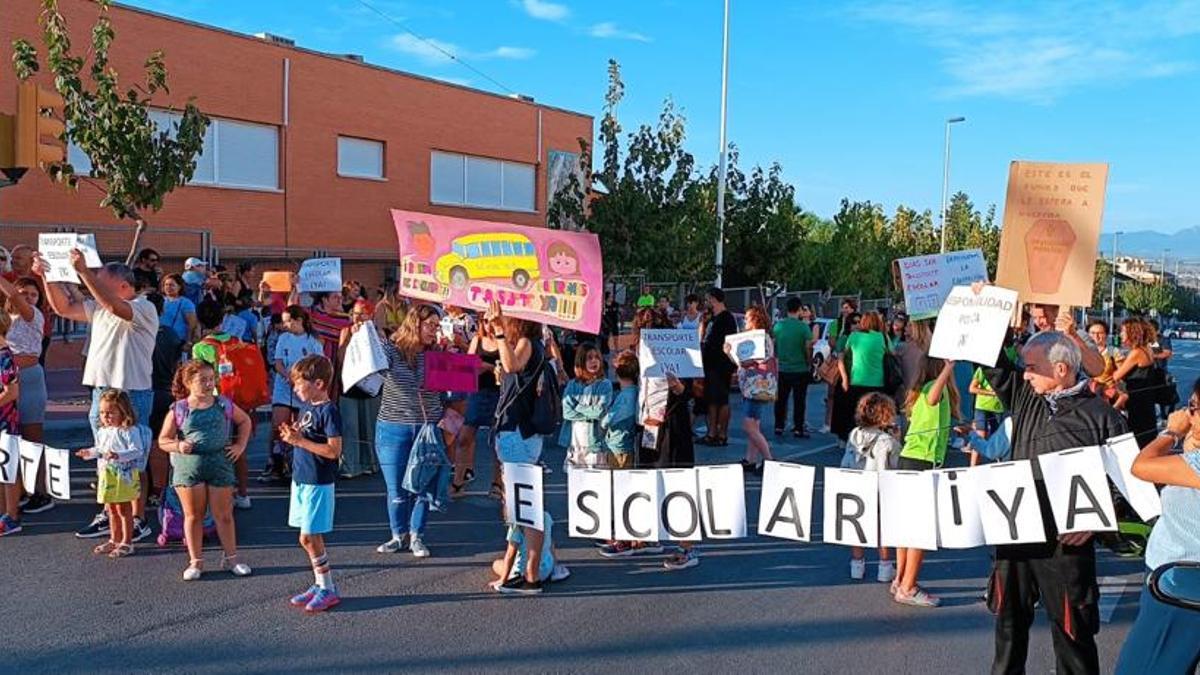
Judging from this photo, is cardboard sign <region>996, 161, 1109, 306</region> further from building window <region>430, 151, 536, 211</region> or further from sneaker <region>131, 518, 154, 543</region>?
building window <region>430, 151, 536, 211</region>

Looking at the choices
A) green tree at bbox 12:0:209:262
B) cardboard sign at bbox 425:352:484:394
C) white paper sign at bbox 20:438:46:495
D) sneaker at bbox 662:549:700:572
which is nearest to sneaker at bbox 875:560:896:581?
sneaker at bbox 662:549:700:572

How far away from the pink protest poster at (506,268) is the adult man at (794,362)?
6.95 m

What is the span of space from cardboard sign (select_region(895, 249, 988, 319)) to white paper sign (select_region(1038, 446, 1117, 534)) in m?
2.33

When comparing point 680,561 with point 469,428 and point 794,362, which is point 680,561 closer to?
point 469,428

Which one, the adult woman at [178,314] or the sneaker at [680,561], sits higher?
the adult woman at [178,314]

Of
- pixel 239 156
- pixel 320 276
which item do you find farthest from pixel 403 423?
pixel 239 156

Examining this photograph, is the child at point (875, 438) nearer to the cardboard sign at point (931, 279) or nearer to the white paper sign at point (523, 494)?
the cardboard sign at point (931, 279)

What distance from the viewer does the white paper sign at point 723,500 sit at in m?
5.39

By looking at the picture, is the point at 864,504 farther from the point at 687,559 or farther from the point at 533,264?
the point at 533,264

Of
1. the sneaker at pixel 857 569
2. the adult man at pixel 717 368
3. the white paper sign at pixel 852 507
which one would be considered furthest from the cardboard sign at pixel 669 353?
the adult man at pixel 717 368

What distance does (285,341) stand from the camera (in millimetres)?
8719

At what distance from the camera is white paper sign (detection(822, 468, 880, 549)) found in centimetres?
522

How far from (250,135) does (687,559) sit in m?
18.1

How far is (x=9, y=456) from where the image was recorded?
681cm
